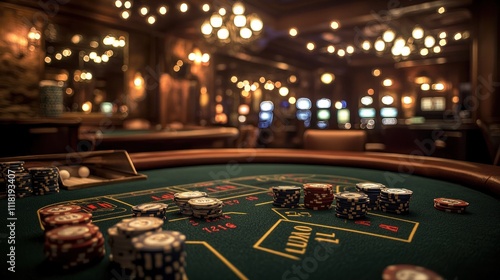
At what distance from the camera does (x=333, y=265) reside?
102 cm

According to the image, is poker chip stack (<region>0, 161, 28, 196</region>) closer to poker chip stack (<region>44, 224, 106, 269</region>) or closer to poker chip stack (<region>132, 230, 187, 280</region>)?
poker chip stack (<region>44, 224, 106, 269</region>)

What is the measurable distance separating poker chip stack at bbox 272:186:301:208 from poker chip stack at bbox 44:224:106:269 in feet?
2.86

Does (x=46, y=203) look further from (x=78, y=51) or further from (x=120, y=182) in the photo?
(x=78, y=51)

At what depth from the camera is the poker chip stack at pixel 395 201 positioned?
62.4 inches

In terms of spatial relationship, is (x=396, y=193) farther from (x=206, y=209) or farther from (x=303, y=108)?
(x=303, y=108)

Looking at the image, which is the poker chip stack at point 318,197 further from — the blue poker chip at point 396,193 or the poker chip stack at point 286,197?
the blue poker chip at point 396,193

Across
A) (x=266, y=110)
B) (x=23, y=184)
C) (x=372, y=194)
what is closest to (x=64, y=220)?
(x=23, y=184)

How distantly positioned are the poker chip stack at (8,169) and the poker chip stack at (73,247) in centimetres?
104

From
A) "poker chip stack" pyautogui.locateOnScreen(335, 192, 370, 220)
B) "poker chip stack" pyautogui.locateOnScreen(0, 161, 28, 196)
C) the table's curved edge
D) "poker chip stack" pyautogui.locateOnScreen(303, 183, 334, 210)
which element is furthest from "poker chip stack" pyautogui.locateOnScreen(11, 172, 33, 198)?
"poker chip stack" pyautogui.locateOnScreen(335, 192, 370, 220)

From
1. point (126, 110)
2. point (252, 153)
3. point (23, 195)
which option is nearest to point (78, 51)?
point (126, 110)

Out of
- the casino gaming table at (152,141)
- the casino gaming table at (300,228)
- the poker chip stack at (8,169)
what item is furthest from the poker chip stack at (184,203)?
the casino gaming table at (152,141)

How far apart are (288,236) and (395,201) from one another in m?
0.60

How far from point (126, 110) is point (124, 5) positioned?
173 inches

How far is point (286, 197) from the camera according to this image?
173 cm
